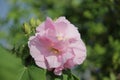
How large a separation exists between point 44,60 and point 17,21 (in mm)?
4422

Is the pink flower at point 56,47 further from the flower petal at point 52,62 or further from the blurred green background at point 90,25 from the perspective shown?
the blurred green background at point 90,25

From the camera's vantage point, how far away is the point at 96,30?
554 cm

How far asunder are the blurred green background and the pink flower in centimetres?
233

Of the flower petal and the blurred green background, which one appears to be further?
the blurred green background

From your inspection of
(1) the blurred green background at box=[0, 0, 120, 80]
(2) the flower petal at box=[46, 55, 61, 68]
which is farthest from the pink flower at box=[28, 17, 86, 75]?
(1) the blurred green background at box=[0, 0, 120, 80]

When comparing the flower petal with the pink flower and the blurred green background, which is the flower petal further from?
the blurred green background

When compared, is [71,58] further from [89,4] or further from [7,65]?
[89,4]

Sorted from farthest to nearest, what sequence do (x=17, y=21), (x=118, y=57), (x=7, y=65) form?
(x=17, y=21) < (x=118, y=57) < (x=7, y=65)

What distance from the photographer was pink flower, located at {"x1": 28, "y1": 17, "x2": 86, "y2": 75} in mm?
1308

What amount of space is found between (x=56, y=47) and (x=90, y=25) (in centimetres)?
433

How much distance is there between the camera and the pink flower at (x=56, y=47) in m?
1.31

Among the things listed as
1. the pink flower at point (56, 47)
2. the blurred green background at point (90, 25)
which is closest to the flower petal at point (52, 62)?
the pink flower at point (56, 47)

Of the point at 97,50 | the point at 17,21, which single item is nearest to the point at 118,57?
the point at 97,50

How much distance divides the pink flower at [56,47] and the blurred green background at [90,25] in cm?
233
